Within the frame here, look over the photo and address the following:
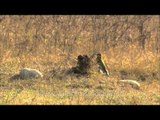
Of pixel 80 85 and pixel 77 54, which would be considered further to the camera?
pixel 77 54

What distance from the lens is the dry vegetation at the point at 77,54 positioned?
394 inches

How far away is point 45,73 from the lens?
11.6m

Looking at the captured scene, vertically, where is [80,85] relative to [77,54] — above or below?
below

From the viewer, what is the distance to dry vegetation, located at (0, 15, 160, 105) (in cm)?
1001

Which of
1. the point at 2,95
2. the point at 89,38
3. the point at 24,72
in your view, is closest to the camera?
the point at 2,95

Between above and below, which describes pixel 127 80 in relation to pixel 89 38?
below

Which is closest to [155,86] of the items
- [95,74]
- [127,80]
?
[127,80]

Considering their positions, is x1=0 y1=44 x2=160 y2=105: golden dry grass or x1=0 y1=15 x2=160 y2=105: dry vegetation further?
x1=0 y1=15 x2=160 y2=105: dry vegetation

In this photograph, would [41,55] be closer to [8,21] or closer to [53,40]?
[53,40]

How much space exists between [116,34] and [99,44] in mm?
759

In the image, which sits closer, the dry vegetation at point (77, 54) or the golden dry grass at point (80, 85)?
the golden dry grass at point (80, 85)

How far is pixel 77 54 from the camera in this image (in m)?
13.1

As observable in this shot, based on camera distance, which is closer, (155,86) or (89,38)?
(155,86)

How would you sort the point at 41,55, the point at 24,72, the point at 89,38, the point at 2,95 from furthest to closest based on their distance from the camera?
the point at 89,38
the point at 41,55
the point at 24,72
the point at 2,95
